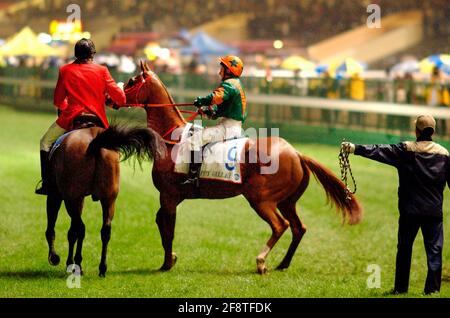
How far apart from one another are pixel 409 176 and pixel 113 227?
5.65m

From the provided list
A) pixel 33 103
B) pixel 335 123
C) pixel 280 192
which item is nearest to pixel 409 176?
pixel 280 192

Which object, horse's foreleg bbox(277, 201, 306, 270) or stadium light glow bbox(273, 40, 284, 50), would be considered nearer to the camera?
horse's foreleg bbox(277, 201, 306, 270)

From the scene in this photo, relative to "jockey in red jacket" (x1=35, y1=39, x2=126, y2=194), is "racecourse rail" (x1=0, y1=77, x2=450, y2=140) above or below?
below

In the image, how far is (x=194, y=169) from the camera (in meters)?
10.5

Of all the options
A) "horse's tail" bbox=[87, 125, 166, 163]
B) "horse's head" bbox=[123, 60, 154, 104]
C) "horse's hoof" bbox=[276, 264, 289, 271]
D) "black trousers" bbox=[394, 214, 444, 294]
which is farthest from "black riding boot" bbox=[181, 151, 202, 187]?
"black trousers" bbox=[394, 214, 444, 294]

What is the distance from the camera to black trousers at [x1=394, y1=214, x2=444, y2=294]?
30.1 ft

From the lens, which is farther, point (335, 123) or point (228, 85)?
point (335, 123)

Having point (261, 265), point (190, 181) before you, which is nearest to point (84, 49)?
point (190, 181)

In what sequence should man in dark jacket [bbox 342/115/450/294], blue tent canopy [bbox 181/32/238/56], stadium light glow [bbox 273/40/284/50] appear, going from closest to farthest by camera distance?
man in dark jacket [bbox 342/115/450/294] → blue tent canopy [bbox 181/32/238/56] → stadium light glow [bbox 273/40/284/50]

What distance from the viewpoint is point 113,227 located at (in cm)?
1386

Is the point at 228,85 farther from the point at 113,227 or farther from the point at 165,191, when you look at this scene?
the point at 113,227

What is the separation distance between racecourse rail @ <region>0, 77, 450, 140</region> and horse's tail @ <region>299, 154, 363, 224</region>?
40.9ft

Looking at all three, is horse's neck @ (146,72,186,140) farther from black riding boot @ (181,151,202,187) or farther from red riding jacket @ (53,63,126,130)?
red riding jacket @ (53,63,126,130)

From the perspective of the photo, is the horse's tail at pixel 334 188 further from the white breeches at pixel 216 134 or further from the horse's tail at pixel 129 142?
the horse's tail at pixel 129 142
